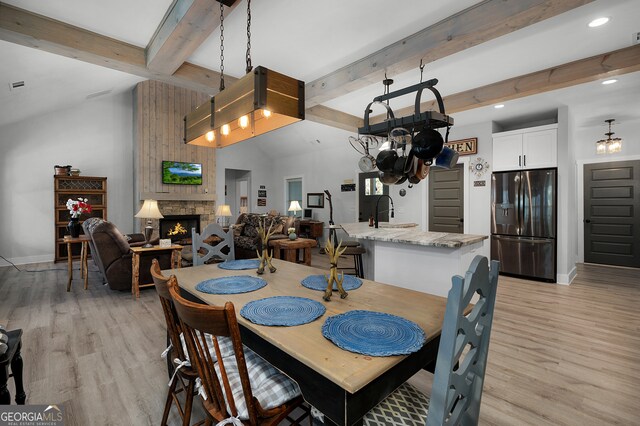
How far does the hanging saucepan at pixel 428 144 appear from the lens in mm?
2023

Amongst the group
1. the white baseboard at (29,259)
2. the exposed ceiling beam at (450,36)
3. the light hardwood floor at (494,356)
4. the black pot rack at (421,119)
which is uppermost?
the exposed ceiling beam at (450,36)

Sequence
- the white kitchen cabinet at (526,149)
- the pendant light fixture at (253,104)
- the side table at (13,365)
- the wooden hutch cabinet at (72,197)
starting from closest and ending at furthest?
1. the side table at (13,365)
2. the pendant light fixture at (253,104)
3. the white kitchen cabinet at (526,149)
4. the wooden hutch cabinet at (72,197)

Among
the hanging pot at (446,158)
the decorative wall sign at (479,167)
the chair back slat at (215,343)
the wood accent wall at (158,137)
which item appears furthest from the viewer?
the wood accent wall at (158,137)

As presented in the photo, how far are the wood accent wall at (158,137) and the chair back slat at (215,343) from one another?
653 cm

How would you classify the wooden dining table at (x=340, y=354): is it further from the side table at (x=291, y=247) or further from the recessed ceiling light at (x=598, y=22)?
the side table at (x=291, y=247)

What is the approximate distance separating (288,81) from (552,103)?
469 cm

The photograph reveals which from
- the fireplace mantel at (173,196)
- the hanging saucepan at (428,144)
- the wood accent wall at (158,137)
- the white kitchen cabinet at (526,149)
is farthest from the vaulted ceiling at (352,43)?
the fireplace mantel at (173,196)

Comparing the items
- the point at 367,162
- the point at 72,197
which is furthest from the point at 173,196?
the point at 367,162

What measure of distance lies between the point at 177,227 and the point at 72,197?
83.5 inches

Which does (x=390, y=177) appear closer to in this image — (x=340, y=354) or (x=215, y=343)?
(x=340, y=354)

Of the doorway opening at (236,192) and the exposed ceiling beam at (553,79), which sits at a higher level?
the exposed ceiling beam at (553,79)

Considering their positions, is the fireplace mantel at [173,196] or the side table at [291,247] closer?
the side table at [291,247]

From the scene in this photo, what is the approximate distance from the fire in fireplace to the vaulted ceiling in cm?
347

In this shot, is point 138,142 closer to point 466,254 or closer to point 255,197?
point 255,197
